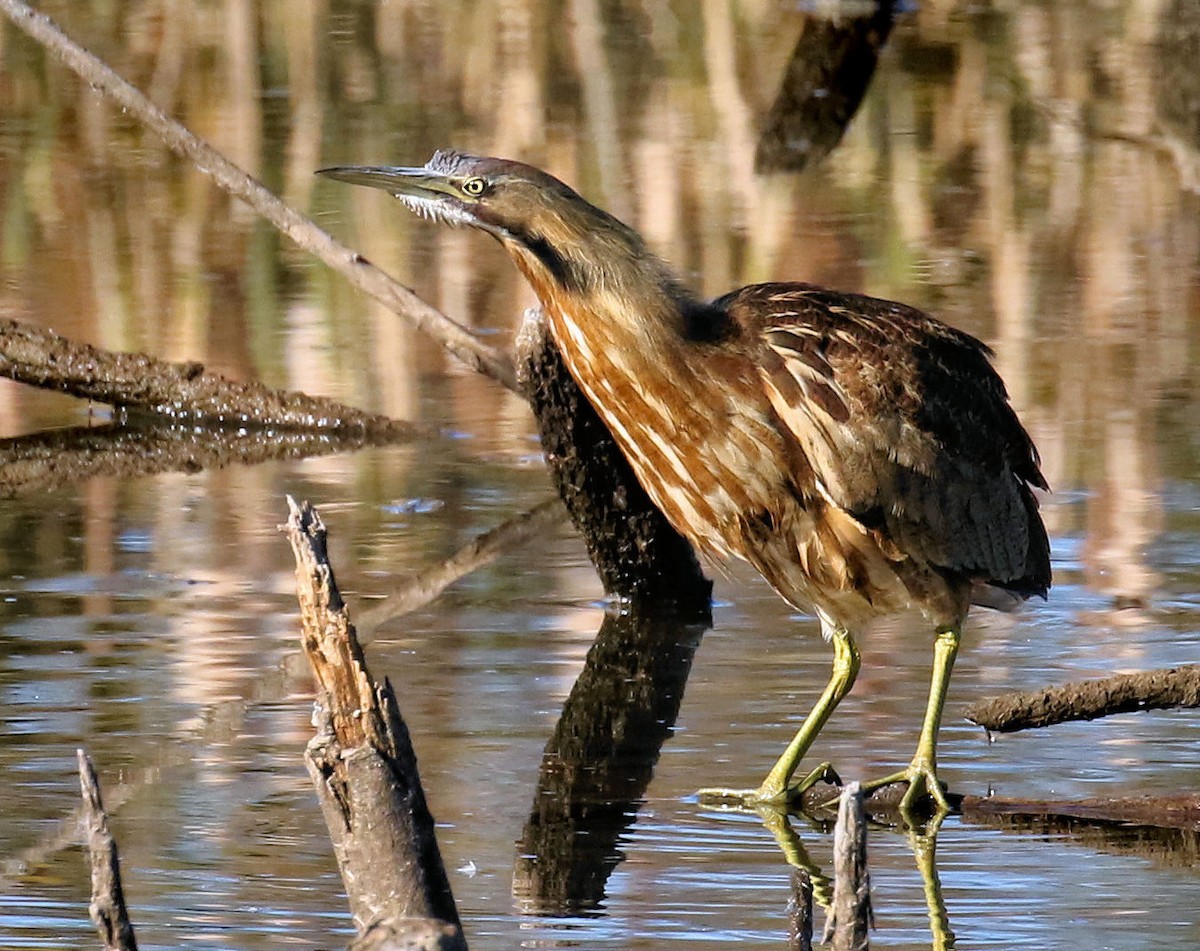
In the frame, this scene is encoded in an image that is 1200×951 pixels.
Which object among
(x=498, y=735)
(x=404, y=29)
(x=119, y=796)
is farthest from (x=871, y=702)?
(x=404, y=29)

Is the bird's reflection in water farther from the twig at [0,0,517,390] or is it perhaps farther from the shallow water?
the twig at [0,0,517,390]

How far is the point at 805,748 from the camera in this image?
4328mm

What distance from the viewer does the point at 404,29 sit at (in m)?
14.1

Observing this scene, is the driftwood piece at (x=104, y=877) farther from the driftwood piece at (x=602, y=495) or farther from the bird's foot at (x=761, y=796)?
the driftwood piece at (x=602, y=495)

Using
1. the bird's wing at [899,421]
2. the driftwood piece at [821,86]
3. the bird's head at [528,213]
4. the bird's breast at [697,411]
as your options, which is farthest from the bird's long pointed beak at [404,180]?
the driftwood piece at [821,86]

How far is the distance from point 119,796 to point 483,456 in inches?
107

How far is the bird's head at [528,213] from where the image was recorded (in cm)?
435

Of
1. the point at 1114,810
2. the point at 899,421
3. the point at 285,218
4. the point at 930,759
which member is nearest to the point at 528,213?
the point at 899,421

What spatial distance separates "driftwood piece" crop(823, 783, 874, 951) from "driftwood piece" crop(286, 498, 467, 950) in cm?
42

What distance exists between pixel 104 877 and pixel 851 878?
697 mm

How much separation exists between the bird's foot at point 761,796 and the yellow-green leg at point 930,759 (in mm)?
103

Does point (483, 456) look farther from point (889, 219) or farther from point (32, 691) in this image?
point (889, 219)

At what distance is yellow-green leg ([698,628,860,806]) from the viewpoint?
4234 mm

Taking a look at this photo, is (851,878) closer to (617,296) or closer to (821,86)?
(617,296)
